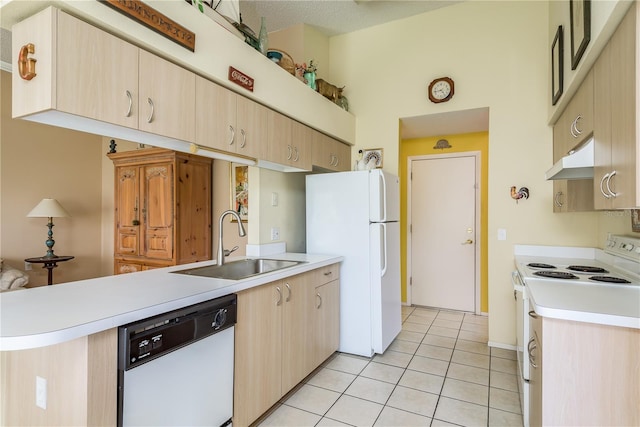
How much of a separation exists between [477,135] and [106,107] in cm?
408

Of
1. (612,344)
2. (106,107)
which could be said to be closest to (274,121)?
(106,107)

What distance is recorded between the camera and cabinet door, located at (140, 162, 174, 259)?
3.88 metres

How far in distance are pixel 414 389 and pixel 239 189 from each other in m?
2.90

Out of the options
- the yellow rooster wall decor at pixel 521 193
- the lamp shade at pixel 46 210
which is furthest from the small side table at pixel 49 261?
the yellow rooster wall decor at pixel 521 193

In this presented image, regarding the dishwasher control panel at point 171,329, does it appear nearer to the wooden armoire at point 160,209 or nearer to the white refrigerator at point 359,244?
the white refrigerator at point 359,244

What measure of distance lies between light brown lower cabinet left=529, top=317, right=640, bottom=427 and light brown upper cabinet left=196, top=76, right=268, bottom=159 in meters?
1.85

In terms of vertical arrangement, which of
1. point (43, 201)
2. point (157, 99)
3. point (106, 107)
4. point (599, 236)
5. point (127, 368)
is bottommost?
point (127, 368)

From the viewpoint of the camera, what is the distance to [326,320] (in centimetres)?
267

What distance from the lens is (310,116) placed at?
291 cm

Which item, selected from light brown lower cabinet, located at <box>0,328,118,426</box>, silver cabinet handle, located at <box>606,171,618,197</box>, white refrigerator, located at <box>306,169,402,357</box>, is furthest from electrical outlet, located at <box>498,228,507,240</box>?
light brown lower cabinet, located at <box>0,328,118,426</box>

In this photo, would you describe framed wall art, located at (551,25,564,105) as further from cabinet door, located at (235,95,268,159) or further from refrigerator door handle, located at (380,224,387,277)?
cabinet door, located at (235,95,268,159)

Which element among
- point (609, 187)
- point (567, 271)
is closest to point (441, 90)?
point (567, 271)

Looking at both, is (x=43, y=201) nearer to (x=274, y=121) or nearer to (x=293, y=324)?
(x=274, y=121)

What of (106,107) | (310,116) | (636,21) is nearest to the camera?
(636,21)
